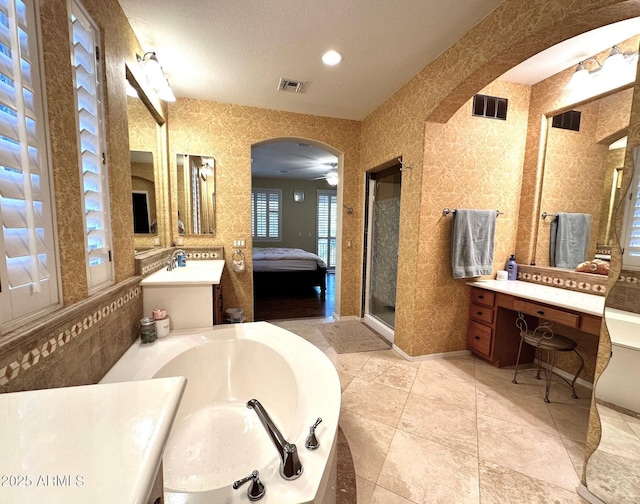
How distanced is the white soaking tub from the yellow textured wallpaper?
1524 millimetres

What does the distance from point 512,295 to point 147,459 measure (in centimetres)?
278

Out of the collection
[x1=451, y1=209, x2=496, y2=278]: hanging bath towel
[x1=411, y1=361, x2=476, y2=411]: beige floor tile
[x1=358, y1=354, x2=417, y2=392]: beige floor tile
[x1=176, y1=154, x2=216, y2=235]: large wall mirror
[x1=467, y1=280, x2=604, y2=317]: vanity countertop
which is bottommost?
[x1=358, y1=354, x2=417, y2=392]: beige floor tile

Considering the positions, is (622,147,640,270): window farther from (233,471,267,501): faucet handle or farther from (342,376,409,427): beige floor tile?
(233,471,267,501): faucet handle

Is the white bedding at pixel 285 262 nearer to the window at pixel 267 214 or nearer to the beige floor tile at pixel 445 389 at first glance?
the window at pixel 267 214

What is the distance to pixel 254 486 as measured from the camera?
822mm

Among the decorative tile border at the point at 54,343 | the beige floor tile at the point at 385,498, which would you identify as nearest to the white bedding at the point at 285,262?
the decorative tile border at the point at 54,343

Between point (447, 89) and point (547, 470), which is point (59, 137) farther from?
point (547, 470)

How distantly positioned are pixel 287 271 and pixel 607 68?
15.1ft

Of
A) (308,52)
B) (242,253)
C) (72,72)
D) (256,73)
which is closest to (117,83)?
(72,72)

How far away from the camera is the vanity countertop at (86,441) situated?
0.44 m

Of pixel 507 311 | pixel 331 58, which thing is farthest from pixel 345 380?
pixel 331 58

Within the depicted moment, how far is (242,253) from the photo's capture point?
3.43 meters

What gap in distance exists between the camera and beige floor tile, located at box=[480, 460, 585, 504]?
4.53ft

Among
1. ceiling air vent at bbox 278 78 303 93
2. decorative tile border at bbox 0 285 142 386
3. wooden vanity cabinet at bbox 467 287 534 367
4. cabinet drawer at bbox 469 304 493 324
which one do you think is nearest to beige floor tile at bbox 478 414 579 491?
wooden vanity cabinet at bbox 467 287 534 367
